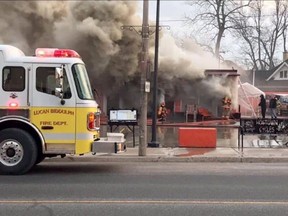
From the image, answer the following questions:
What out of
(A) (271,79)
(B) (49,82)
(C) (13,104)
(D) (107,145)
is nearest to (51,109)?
(B) (49,82)

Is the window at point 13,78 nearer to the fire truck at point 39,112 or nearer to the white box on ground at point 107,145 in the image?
the fire truck at point 39,112

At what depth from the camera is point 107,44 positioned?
2836cm

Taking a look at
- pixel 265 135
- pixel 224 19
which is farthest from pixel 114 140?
pixel 224 19

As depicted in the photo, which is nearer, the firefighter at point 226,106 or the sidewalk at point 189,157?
the sidewalk at point 189,157

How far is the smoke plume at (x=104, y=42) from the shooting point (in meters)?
26.9

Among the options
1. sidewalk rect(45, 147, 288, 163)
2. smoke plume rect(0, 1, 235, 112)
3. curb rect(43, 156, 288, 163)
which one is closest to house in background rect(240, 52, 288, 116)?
smoke plume rect(0, 1, 235, 112)

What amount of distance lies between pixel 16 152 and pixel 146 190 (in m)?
3.19

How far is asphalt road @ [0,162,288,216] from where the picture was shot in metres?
6.47

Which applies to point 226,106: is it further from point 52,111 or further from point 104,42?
point 52,111

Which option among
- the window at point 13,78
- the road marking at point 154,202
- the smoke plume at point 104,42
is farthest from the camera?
the smoke plume at point 104,42

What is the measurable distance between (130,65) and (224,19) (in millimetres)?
26566

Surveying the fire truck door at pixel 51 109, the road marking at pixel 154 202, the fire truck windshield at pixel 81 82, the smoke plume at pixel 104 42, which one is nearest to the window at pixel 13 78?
the fire truck door at pixel 51 109

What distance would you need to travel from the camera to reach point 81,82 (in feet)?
32.9

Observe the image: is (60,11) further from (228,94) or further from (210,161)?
(210,161)
